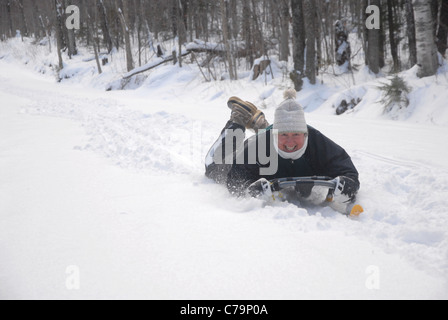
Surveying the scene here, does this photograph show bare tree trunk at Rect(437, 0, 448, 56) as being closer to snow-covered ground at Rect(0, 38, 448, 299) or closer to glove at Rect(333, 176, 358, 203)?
snow-covered ground at Rect(0, 38, 448, 299)

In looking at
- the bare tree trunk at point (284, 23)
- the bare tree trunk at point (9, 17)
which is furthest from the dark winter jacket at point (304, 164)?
the bare tree trunk at point (9, 17)

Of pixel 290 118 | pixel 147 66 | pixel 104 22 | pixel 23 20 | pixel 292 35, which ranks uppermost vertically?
pixel 23 20

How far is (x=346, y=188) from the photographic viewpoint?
209 centimetres

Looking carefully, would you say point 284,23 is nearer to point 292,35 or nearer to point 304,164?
point 292,35

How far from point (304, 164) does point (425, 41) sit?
14.6 feet

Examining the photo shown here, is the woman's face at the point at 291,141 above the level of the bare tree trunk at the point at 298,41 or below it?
below

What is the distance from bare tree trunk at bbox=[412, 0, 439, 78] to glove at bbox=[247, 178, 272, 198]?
15.5 ft

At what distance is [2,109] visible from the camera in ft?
23.3

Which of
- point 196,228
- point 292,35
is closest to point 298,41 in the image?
point 292,35

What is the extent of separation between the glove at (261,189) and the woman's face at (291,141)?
31cm

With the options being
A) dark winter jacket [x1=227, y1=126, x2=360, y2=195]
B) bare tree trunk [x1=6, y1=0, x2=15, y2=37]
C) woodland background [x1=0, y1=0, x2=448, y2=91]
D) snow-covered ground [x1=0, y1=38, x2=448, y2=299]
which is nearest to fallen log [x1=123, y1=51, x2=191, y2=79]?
woodland background [x1=0, y1=0, x2=448, y2=91]

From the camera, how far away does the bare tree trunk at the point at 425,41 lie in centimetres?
527

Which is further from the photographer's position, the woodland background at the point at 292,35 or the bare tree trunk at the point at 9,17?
the bare tree trunk at the point at 9,17

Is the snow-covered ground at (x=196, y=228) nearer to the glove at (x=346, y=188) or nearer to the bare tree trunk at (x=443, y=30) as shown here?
the glove at (x=346, y=188)
